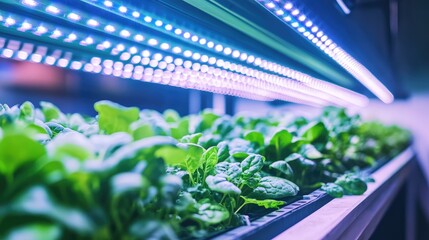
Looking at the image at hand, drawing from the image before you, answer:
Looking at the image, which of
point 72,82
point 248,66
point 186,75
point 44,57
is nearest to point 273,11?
point 248,66

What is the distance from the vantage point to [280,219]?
2.82 ft

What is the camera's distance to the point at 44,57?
4.22 ft

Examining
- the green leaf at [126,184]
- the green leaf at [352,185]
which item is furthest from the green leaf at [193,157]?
the green leaf at [352,185]

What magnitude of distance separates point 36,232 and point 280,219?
58 centimetres

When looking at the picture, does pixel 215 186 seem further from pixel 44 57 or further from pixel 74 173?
pixel 44 57

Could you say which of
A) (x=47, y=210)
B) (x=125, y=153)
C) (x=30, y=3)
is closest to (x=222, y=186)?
(x=125, y=153)

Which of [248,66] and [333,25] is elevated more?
[333,25]

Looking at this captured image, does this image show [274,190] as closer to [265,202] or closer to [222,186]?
[265,202]

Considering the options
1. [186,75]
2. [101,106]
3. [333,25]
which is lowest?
[101,106]

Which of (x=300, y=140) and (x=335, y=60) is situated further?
(x=335, y=60)

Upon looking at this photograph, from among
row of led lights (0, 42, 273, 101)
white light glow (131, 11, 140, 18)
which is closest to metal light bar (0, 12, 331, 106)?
row of led lights (0, 42, 273, 101)

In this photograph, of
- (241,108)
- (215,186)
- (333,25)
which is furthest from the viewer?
(241,108)

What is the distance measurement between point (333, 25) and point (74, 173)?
3.89 feet

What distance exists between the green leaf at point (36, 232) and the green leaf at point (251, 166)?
0.54 metres
